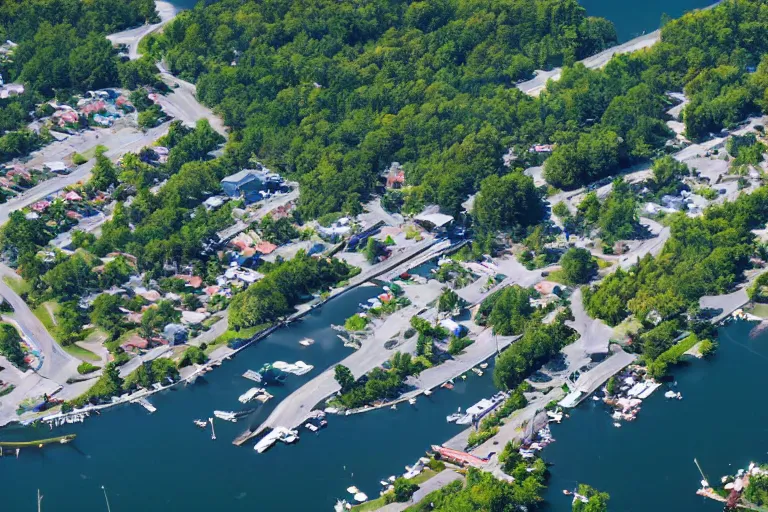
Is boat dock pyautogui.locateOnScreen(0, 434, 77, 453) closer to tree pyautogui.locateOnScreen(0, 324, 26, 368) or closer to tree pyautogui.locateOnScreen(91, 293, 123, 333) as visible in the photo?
tree pyautogui.locateOnScreen(0, 324, 26, 368)

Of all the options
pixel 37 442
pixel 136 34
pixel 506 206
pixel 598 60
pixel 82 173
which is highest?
pixel 506 206

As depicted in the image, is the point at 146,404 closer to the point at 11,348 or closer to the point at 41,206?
the point at 11,348

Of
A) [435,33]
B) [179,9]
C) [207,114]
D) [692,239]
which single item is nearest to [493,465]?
[692,239]

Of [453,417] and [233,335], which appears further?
[233,335]

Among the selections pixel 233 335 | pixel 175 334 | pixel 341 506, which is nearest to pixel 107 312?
pixel 175 334

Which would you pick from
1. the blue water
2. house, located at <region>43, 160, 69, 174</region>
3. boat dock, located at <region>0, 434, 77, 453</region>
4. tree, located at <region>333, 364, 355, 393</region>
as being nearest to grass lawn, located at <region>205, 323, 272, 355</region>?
tree, located at <region>333, 364, 355, 393</region>

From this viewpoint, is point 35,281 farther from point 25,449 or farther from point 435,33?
point 435,33
